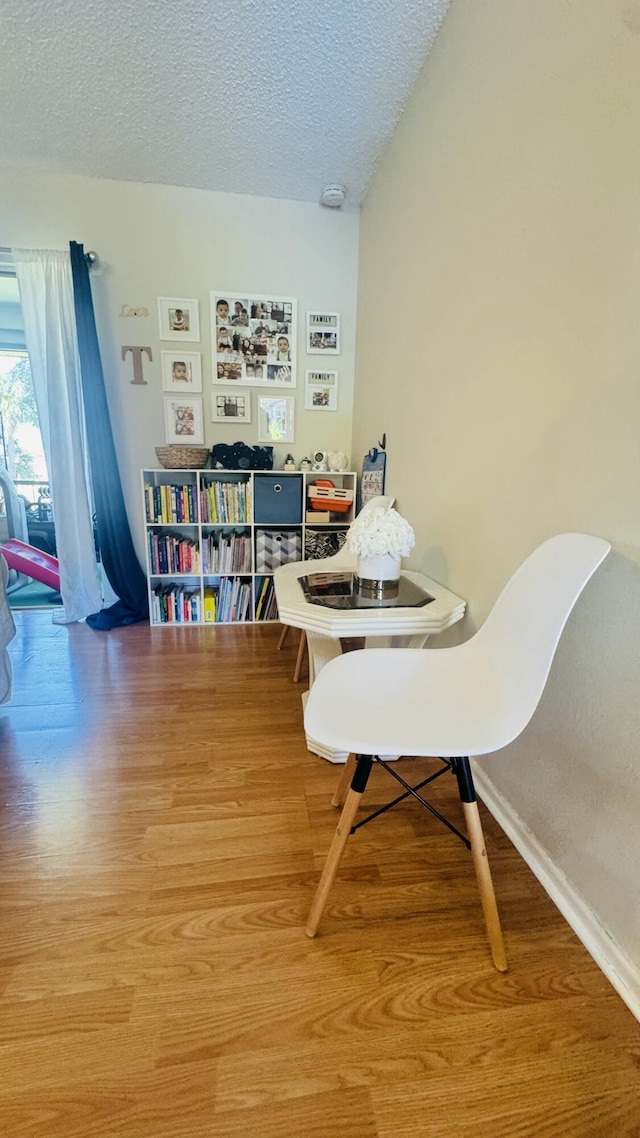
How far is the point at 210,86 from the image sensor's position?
189 cm

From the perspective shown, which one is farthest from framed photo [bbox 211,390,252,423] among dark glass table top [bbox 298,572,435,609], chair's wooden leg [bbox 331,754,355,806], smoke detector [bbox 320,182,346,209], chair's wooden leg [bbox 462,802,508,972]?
chair's wooden leg [bbox 462,802,508,972]

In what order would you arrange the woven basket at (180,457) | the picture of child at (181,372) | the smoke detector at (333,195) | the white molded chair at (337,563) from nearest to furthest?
the white molded chair at (337,563) < the smoke detector at (333,195) < the woven basket at (180,457) < the picture of child at (181,372)

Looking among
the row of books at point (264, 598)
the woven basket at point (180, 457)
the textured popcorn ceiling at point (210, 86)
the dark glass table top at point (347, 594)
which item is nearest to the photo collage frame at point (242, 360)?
the woven basket at point (180, 457)

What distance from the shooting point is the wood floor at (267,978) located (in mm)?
744

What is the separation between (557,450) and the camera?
1.08 m

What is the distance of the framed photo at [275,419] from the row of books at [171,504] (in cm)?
62

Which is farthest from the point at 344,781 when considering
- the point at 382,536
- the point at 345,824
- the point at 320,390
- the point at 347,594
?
the point at 320,390

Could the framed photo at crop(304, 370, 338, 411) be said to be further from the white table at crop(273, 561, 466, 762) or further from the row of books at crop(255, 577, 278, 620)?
the white table at crop(273, 561, 466, 762)

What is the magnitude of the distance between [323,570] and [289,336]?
6.08ft

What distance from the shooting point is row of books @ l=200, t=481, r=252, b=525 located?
272cm

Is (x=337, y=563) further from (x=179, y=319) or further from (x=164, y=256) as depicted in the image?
(x=164, y=256)

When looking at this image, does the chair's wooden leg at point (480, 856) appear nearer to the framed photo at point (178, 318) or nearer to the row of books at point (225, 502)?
the row of books at point (225, 502)

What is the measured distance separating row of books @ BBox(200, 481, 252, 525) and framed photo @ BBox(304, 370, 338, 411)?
0.74 meters

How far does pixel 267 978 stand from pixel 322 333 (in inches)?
121
